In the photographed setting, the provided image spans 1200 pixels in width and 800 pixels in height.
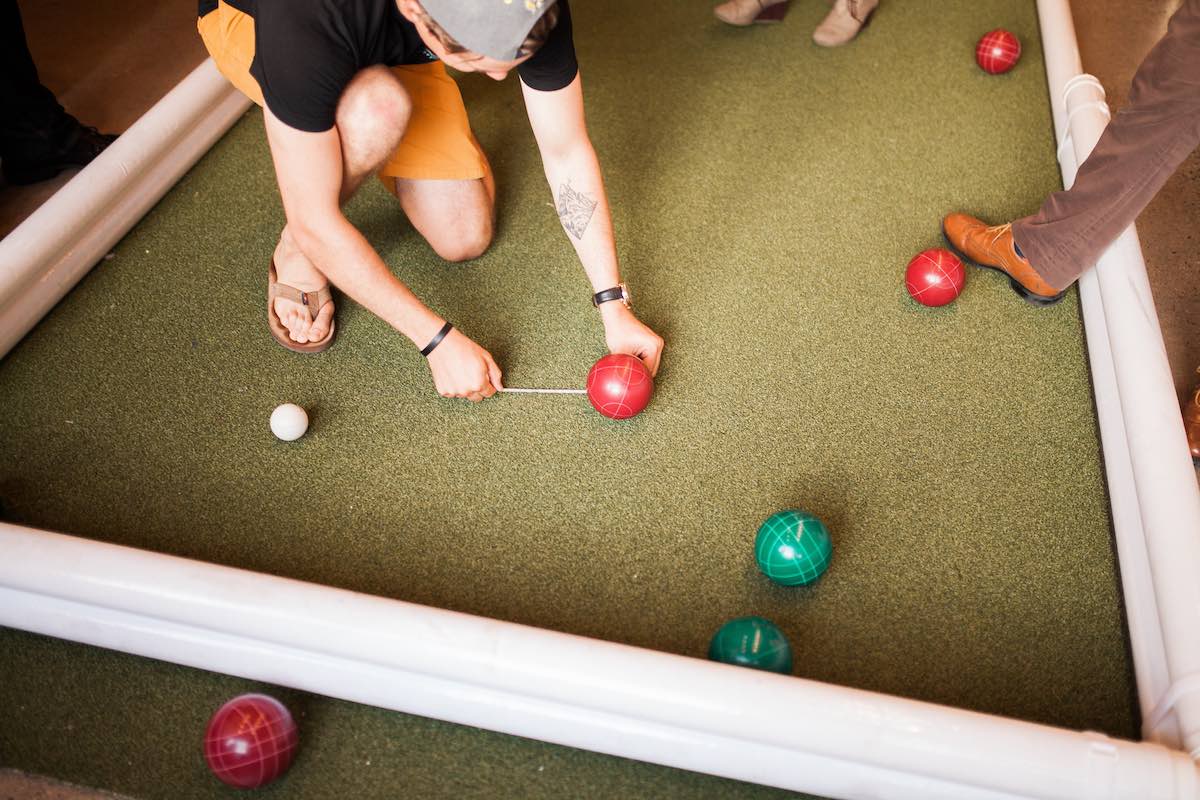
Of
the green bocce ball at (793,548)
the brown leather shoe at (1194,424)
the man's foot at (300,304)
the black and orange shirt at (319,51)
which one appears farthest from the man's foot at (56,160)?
the brown leather shoe at (1194,424)

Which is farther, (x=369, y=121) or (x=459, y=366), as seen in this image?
(x=459, y=366)

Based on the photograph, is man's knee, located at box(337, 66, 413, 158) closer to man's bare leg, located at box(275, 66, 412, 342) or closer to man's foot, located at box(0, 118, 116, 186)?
man's bare leg, located at box(275, 66, 412, 342)

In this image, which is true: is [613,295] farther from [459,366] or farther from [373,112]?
[373,112]

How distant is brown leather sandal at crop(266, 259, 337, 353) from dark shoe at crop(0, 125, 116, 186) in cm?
99

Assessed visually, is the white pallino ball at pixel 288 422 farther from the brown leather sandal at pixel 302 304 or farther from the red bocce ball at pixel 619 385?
the red bocce ball at pixel 619 385

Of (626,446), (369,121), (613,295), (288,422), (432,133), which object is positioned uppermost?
(369,121)

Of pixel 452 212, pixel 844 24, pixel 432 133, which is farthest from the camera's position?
pixel 844 24

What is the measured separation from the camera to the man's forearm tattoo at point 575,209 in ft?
6.13

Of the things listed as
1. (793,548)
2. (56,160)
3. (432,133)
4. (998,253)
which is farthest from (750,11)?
(56,160)

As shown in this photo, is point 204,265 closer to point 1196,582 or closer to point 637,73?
point 637,73

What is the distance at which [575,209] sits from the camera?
188 centimetres

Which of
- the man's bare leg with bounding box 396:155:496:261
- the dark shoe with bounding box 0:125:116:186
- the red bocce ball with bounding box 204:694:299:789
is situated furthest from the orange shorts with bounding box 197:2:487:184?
the red bocce ball with bounding box 204:694:299:789

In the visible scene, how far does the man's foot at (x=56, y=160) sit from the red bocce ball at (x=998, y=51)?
2.81 metres

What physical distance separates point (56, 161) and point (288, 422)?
56.1 inches
